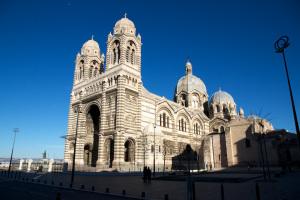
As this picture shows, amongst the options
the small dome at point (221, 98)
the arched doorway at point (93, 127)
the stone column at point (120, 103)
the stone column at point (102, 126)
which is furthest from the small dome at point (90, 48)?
the small dome at point (221, 98)

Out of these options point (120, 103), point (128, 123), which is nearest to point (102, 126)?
point (128, 123)

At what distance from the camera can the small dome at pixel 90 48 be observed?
48.9 metres

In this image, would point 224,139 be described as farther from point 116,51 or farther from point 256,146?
point 116,51

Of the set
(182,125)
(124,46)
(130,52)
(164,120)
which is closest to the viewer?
(124,46)

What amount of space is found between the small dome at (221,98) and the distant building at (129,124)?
43.3ft

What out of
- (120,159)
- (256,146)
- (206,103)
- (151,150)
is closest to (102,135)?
(120,159)

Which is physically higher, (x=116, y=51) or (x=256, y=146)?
(x=116, y=51)

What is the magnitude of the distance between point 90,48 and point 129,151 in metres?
24.2

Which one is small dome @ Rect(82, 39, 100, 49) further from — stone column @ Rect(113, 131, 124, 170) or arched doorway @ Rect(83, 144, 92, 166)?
stone column @ Rect(113, 131, 124, 170)

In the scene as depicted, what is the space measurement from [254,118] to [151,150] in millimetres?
20285

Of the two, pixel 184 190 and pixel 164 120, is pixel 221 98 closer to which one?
pixel 164 120

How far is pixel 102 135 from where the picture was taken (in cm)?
3828

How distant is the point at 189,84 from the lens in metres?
65.9

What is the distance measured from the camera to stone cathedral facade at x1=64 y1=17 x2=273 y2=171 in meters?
37.6
